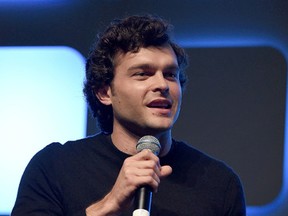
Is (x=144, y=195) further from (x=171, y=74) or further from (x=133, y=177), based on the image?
(x=171, y=74)

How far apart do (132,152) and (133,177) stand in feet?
1.65

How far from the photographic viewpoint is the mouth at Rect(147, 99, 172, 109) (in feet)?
5.80

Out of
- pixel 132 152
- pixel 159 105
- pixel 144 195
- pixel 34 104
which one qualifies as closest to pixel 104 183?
pixel 132 152

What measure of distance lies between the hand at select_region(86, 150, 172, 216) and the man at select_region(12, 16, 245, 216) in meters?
0.07

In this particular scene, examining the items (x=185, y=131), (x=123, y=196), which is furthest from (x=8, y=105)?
(x=123, y=196)

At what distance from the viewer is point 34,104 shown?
240cm

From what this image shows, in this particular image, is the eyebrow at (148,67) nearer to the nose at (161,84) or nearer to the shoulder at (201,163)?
the nose at (161,84)

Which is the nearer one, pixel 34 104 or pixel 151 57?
pixel 151 57

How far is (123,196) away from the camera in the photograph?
4.93ft

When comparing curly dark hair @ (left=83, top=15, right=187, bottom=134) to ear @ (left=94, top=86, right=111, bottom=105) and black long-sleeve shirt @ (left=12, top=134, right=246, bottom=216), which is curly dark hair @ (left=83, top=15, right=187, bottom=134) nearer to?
ear @ (left=94, top=86, right=111, bottom=105)

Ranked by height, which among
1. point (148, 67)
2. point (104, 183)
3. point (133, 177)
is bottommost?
point (104, 183)

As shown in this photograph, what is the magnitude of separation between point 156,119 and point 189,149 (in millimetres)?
260

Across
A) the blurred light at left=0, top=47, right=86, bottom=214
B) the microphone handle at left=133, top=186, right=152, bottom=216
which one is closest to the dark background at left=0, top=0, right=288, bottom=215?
the blurred light at left=0, top=47, right=86, bottom=214

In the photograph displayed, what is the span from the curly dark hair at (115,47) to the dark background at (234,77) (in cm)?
21
